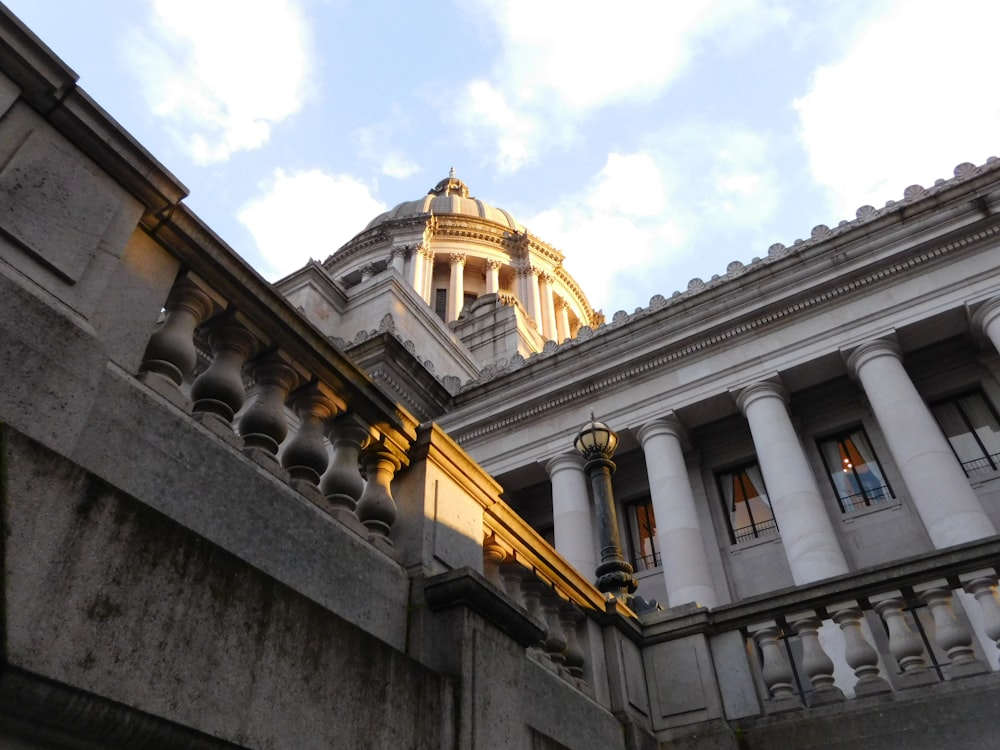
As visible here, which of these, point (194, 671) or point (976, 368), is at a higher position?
point (976, 368)

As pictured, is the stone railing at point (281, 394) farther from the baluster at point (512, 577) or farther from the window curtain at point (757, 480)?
the window curtain at point (757, 480)

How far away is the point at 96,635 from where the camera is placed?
10.3 feet

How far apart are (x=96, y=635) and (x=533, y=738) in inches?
136

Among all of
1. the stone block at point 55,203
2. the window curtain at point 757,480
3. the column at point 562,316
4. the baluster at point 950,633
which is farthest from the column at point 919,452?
the column at point 562,316

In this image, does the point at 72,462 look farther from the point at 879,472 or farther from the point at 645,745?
the point at 879,472

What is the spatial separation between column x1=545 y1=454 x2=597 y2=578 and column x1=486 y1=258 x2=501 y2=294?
3393 centimetres

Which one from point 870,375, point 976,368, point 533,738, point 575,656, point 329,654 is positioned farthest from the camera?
point 976,368

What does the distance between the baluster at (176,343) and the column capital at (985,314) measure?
1864cm

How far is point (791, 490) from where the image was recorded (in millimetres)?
17984

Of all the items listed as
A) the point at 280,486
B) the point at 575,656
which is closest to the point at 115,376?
the point at 280,486

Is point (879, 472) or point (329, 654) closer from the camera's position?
point (329, 654)

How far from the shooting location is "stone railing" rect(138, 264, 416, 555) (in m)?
4.81

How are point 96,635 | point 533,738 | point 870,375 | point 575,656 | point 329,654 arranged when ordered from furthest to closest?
point 870,375
point 575,656
point 533,738
point 329,654
point 96,635

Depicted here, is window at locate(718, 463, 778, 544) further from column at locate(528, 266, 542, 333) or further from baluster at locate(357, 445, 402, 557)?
column at locate(528, 266, 542, 333)
